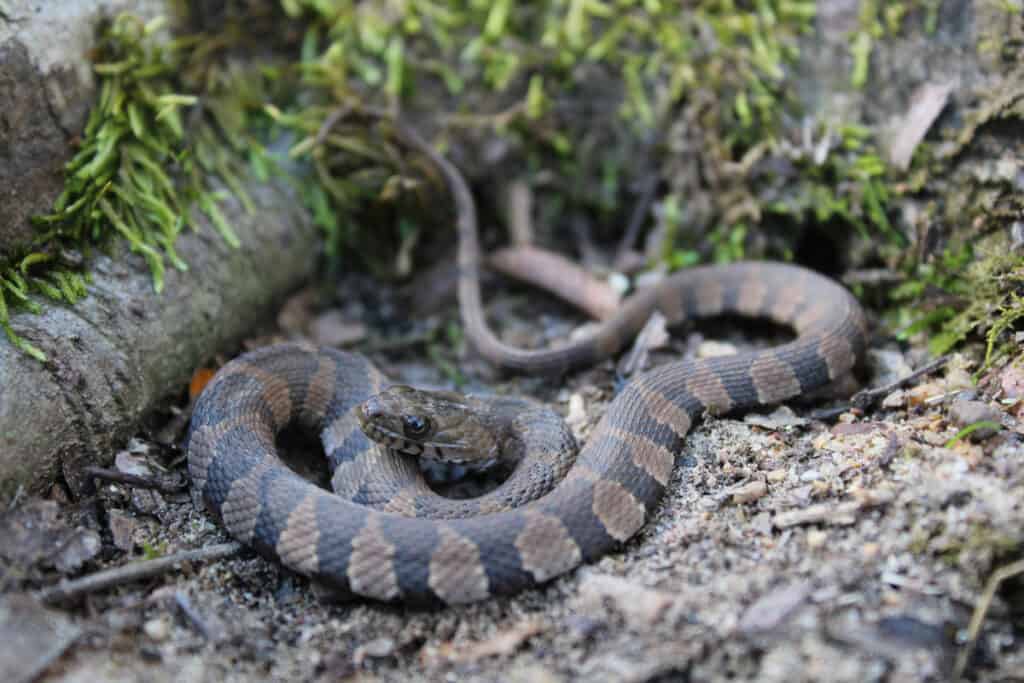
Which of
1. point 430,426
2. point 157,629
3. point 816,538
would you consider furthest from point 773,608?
point 157,629

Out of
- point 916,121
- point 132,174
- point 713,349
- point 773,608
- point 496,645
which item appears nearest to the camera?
point 773,608

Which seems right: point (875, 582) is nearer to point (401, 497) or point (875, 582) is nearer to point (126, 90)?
point (401, 497)

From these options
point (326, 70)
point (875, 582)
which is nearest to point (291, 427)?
point (326, 70)

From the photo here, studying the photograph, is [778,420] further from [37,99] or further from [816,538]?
[37,99]

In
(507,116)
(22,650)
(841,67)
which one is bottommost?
(22,650)

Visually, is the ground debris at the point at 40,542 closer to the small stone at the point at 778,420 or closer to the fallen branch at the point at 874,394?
the small stone at the point at 778,420

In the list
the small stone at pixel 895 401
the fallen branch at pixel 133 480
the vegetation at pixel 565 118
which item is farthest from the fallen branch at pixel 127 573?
the small stone at pixel 895 401
